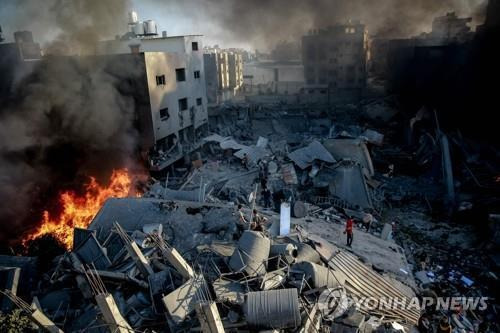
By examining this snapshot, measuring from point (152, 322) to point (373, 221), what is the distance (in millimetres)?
9201

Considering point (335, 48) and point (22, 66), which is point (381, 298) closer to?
point (22, 66)

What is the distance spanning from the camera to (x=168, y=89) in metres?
19.8

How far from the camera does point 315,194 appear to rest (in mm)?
15133

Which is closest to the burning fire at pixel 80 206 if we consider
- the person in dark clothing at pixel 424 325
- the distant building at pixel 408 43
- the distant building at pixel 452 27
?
the person in dark clothing at pixel 424 325

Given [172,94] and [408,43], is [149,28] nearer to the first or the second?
[172,94]

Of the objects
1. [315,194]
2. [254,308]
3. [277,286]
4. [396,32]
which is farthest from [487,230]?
[396,32]

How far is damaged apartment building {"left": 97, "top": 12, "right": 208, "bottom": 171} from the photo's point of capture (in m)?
18.2

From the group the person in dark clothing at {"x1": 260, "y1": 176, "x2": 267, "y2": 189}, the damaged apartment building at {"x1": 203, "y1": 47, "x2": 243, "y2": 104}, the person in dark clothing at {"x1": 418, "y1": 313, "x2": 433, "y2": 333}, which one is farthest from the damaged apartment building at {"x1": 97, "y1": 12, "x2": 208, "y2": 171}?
the person in dark clothing at {"x1": 418, "y1": 313, "x2": 433, "y2": 333}

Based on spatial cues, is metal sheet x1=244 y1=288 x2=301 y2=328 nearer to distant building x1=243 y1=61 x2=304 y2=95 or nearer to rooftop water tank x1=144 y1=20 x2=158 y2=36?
rooftop water tank x1=144 y1=20 x2=158 y2=36

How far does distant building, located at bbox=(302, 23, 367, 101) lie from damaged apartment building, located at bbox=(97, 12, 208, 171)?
1522cm

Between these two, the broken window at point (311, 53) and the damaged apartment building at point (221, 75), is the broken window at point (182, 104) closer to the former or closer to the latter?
the damaged apartment building at point (221, 75)

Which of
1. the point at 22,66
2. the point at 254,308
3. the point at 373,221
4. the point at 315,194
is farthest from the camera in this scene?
the point at 22,66

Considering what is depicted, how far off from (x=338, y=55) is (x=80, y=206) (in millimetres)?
30046

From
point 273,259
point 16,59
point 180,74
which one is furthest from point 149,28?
point 273,259
